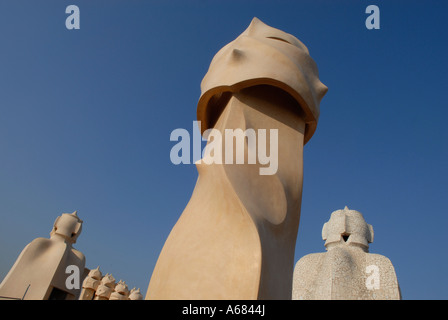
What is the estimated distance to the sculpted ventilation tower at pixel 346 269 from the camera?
8414mm

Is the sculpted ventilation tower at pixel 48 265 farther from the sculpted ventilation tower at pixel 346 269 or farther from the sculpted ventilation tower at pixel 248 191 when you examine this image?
the sculpted ventilation tower at pixel 248 191

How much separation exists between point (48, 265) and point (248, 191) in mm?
8976

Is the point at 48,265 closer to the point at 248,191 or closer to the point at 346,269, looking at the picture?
the point at 346,269

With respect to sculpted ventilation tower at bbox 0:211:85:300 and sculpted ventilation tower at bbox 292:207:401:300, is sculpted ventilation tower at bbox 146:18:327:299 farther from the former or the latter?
sculpted ventilation tower at bbox 0:211:85:300

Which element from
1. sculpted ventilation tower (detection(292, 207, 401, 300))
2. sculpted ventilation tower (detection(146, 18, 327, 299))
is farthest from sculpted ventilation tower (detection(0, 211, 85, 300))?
sculpted ventilation tower (detection(146, 18, 327, 299))

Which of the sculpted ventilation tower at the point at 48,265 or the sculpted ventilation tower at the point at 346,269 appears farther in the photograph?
the sculpted ventilation tower at the point at 48,265

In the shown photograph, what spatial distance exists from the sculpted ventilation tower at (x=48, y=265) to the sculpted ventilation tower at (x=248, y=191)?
8.07 m

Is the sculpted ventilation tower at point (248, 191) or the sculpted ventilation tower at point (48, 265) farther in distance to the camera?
the sculpted ventilation tower at point (48, 265)

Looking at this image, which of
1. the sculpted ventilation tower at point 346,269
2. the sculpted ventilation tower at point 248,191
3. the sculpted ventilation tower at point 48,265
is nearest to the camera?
the sculpted ventilation tower at point 248,191

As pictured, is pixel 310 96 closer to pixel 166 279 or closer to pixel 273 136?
pixel 273 136

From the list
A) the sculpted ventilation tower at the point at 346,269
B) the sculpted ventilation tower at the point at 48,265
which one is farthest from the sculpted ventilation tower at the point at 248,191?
the sculpted ventilation tower at the point at 48,265

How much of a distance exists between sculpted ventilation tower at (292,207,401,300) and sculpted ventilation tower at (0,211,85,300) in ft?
23.4

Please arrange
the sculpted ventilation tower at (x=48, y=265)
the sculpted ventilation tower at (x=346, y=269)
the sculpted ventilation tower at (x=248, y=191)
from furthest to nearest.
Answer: the sculpted ventilation tower at (x=48, y=265)
the sculpted ventilation tower at (x=346, y=269)
the sculpted ventilation tower at (x=248, y=191)
